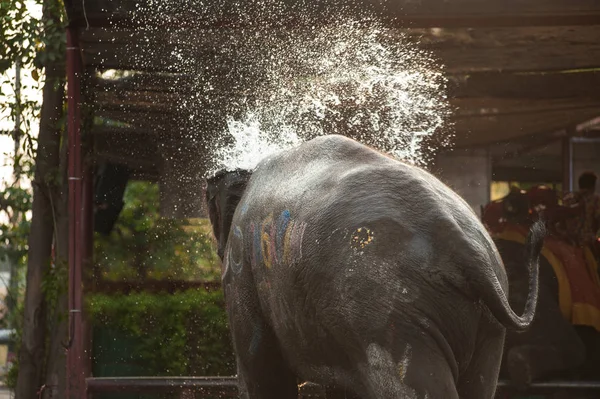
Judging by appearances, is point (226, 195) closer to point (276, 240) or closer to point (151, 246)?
point (276, 240)

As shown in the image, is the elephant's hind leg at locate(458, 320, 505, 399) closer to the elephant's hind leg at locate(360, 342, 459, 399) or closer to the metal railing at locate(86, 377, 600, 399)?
the elephant's hind leg at locate(360, 342, 459, 399)

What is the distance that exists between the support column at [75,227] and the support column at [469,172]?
2603 mm

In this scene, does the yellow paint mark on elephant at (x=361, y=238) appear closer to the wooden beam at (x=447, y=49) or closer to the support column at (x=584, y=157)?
the wooden beam at (x=447, y=49)

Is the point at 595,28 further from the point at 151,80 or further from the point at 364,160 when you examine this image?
the point at 364,160

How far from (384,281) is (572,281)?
5287mm

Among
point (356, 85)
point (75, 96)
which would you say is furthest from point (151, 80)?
point (356, 85)

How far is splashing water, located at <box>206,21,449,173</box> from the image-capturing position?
9.28m

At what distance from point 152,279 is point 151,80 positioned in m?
1.52

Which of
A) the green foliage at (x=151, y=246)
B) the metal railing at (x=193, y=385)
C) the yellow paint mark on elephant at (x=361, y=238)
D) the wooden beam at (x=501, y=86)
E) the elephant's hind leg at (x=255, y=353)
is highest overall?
the wooden beam at (x=501, y=86)

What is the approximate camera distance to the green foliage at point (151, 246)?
9656 mm

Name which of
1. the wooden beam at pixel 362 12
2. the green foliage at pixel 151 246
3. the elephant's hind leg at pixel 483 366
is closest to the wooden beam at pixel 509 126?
the wooden beam at pixel 362 12

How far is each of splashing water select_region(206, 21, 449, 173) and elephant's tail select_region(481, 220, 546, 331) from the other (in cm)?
468

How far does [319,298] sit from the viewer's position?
4406 millimetres

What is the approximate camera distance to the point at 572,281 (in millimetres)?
9164
